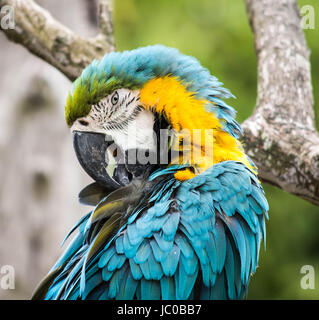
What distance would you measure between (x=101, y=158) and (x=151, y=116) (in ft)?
0.69

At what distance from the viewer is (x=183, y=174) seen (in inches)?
54.8

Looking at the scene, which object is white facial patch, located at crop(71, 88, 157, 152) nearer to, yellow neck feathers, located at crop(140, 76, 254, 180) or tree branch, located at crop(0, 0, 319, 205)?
yellow neck feathers, located at crop(140, 76, 254, 180)

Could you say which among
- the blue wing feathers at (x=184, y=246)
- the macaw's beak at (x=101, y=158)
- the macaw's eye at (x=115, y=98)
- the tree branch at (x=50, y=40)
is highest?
the tree branch at (x=50, y=40)

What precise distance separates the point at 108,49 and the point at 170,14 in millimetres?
1852

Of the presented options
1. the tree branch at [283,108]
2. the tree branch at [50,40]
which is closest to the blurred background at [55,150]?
the tree branch at [50,40]

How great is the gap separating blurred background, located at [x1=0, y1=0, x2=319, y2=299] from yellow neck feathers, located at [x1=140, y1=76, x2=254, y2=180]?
1.65 m

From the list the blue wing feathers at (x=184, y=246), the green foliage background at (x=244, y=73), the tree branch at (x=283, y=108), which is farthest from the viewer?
the green foliage background at (x=244, y=73)

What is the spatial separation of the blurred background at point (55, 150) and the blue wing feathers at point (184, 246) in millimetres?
1887

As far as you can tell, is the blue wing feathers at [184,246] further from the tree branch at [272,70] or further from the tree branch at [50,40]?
the tree branch at [50,40]

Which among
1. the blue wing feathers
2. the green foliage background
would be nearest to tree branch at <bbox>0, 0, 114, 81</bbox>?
the blue wing feathers

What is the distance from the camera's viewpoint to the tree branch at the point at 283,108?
1725mm

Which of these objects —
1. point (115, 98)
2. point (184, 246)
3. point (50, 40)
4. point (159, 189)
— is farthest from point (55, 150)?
point (184, 246)

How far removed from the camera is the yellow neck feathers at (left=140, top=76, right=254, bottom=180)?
1396mm

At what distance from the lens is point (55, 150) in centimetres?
327
